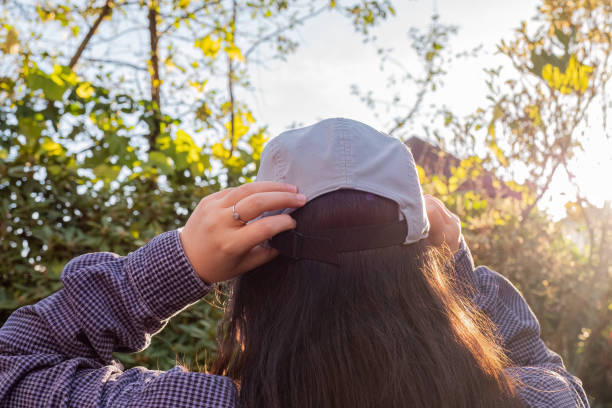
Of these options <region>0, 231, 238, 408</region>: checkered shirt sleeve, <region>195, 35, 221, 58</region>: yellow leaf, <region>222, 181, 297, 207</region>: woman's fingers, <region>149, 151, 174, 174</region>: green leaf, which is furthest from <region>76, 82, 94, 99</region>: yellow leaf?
<region>222, 181, 297, 207</region>: woman's fingers

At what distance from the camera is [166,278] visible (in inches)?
39.7

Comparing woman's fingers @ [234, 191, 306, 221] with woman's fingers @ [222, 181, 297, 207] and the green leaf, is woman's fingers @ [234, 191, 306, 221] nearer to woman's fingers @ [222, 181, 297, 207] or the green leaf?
woman's fingers @ [222, 181, 297, 207]

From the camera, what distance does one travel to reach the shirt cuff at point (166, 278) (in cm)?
100

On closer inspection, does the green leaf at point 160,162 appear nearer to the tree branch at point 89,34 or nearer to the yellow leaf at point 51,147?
the yellow leaf at point 51,147

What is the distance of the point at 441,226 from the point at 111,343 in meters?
0.82

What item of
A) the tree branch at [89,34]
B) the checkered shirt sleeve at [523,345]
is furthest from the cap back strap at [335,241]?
the tree branch at [89,34]

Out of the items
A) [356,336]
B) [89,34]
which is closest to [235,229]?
[356,336]

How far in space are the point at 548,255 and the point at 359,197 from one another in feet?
8.56

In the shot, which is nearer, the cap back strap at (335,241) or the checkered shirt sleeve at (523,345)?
the cap back strap at (335,241)

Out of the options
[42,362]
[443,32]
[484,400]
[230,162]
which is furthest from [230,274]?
[443,32]

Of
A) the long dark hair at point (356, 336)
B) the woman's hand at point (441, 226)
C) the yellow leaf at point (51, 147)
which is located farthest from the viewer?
the yellow leaf at point (51, 147)

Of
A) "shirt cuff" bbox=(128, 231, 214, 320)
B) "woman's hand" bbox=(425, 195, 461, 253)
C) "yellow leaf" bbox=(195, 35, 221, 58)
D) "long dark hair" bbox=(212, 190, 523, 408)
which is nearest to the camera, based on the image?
"long dark hair" bbox=(212, 190, 523, 408)

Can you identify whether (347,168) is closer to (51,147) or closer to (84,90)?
(51,147)

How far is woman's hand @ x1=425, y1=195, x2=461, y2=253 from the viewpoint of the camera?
1.23 meters
